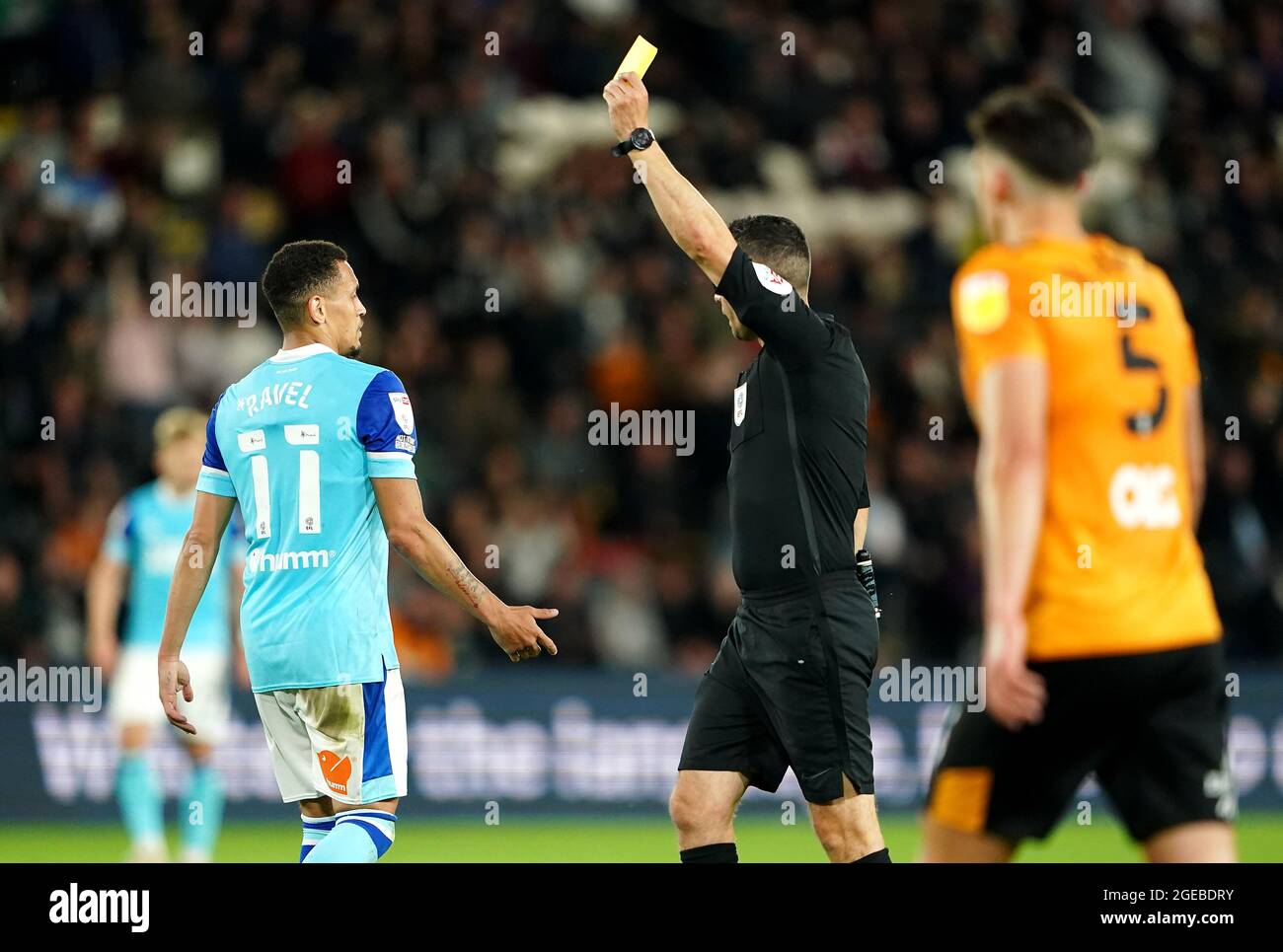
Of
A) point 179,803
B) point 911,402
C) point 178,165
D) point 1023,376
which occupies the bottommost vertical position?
point 179,803

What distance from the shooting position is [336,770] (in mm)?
5465

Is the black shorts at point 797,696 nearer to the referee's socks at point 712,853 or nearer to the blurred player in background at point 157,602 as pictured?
the referee's socks at point 712,853

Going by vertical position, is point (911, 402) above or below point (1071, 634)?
above

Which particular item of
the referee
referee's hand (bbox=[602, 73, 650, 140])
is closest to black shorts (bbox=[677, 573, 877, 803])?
the referee

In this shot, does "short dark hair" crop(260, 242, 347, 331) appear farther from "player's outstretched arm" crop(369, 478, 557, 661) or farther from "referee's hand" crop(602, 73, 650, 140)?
"referee's hand" crop(602, 73, 650, 140)

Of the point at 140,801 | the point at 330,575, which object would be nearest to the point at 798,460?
the point at 330,575

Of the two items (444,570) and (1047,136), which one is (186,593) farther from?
(1047,136)

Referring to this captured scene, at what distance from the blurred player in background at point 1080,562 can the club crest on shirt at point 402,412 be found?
2.04 metres

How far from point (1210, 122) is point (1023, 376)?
12.5 m

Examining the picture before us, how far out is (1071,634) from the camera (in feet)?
13.3

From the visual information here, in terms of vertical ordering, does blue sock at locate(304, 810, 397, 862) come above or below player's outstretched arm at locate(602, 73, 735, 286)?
below

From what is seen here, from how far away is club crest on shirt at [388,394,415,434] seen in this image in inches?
219
